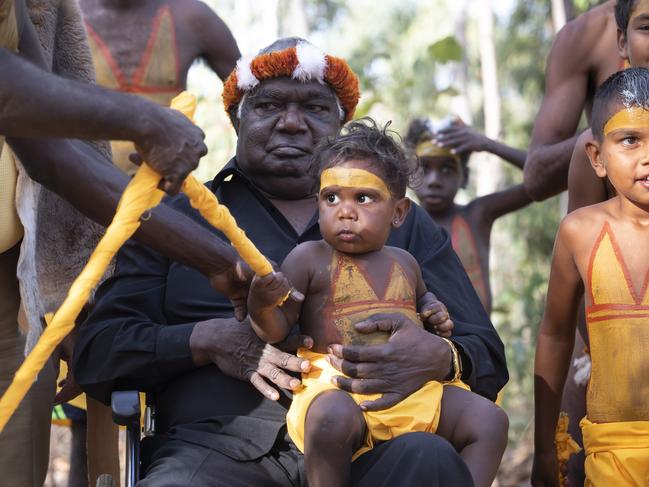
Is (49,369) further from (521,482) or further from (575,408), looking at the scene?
(521,482)

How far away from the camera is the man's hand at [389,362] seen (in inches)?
136

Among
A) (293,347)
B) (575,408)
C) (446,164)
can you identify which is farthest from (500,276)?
(293,347)

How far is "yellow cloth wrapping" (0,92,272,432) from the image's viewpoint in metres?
2.59

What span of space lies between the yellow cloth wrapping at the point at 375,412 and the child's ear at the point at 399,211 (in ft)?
1.78

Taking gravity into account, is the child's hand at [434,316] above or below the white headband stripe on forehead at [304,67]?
below

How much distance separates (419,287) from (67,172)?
1232 millimetres

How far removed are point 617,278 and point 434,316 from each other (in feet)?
2.01

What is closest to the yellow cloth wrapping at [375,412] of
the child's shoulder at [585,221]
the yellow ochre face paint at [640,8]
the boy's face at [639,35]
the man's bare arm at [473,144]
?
the child's shoulder at [585,221]

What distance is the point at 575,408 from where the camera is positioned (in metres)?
4.56

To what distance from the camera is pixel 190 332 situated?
388cm

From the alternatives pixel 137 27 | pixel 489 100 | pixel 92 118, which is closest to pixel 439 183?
pixel 137 27

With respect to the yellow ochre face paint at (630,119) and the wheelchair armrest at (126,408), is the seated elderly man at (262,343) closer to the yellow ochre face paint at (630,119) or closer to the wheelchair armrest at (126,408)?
the wheelchair armrest at (126,408)

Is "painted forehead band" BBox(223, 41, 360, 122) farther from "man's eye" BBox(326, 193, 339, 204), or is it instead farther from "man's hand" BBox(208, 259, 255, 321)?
"man's hand" BBox(208, 259, 255, 321)

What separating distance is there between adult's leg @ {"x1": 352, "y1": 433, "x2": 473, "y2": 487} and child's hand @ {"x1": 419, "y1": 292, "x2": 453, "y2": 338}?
461 millimetres
